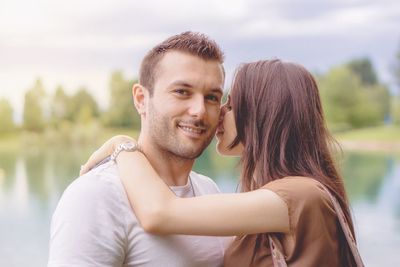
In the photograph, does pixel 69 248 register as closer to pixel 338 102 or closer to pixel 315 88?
pixel 315 88

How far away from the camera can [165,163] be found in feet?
3.75

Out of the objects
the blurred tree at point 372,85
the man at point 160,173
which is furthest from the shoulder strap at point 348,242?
the blurred tree at point 372,85

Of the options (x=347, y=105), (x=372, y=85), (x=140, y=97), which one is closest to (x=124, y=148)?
(x=140, y=97)

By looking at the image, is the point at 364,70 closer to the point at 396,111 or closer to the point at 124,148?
the point at 396,111

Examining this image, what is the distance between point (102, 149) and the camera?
1.18 metres

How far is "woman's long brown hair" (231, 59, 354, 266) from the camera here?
1.09 meters

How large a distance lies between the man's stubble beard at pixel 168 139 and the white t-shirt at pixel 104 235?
0.35 feet

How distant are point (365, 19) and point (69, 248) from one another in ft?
62.3

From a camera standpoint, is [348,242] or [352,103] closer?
[348,242]

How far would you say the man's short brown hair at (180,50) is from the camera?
3.69ft

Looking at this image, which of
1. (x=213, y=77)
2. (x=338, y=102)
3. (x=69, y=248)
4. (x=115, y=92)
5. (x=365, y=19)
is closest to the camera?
(x=69, y=248)

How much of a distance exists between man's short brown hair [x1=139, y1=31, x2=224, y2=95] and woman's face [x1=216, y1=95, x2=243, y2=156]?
0.30 feet

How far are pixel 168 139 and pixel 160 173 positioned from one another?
66mm

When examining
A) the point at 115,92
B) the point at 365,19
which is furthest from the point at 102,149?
the point at 365,19
